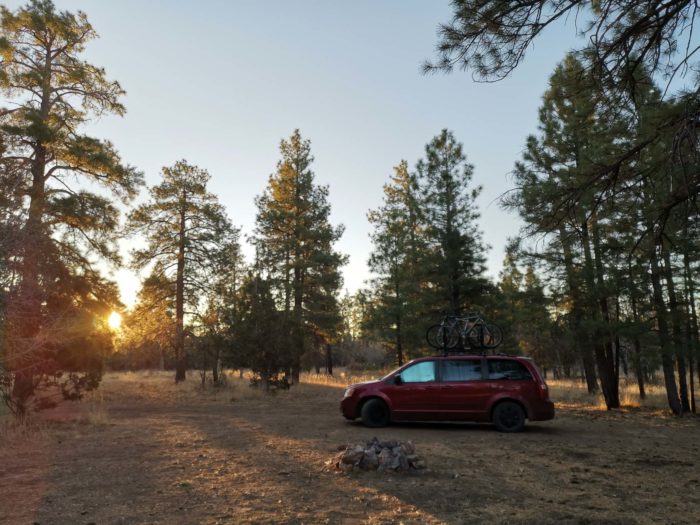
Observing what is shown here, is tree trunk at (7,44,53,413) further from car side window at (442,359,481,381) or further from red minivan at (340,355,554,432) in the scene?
car side window at (442,359,481,381)

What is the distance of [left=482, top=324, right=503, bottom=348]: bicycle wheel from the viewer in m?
12.2

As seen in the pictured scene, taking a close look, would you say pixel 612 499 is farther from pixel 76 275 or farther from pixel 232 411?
pixel 76 275

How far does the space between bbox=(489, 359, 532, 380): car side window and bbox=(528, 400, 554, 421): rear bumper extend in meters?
0.65

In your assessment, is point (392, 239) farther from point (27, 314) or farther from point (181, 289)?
point (27, 314)

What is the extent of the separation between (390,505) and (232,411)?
11.2 meters

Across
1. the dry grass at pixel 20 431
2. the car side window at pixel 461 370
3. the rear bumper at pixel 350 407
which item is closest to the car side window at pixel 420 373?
the car side window at pixel 461 370

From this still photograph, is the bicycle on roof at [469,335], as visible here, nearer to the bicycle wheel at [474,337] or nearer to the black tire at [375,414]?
the bicycle wheel at [474,337]

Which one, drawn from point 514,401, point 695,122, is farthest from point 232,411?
point 695,122

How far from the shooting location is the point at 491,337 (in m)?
12.2

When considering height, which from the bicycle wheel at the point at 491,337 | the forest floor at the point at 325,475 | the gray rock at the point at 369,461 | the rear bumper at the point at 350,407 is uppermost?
the bicycle wheel at the point at 491,337

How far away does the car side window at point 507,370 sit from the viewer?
1122 centimetres

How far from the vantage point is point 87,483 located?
652cm

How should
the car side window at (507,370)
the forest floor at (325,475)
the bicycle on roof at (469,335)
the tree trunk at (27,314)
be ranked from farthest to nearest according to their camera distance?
the bicycle on roof at (469,335) → the car side window at (507,370) → the tree trunk at (27,314) → the forest floor at (325,475)

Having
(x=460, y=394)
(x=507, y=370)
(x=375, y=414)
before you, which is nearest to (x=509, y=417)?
(x=507, y=370)
